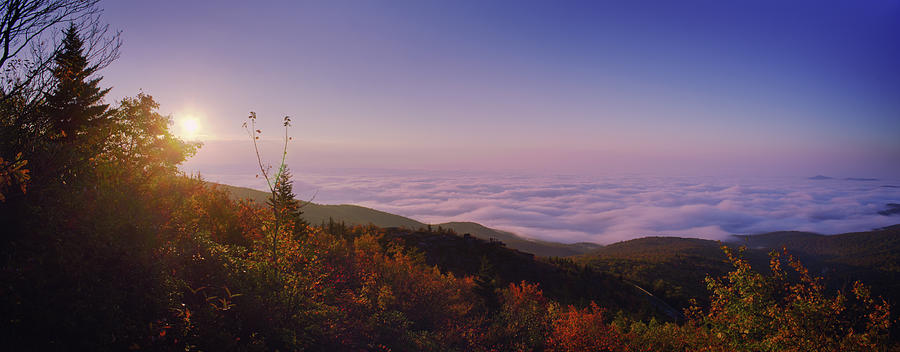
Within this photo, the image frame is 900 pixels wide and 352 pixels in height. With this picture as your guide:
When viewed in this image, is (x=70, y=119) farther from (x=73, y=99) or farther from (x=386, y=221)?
(x=386, y=221)

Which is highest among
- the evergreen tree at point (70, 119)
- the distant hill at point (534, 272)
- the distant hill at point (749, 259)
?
the evergreen tree at point (70, 119)

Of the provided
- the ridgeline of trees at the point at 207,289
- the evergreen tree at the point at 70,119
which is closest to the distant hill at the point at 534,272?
the ridgeline of trees at the point at 207,289

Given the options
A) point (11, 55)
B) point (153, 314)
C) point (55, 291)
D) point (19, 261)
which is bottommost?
point (153, 314)

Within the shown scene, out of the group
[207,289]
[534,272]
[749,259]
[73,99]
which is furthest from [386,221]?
[207,289]

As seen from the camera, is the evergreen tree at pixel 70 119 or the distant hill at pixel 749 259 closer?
the evergreen tree at pixel 70 119

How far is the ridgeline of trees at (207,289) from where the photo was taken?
695cm

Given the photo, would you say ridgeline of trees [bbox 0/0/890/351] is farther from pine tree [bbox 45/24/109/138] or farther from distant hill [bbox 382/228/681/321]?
distant hill [bbox 382/228/681/321]

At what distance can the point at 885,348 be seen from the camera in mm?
9148

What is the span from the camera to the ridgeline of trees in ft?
22.8

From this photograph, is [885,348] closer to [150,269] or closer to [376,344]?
[376,344]

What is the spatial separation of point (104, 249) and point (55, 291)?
1.95 meters

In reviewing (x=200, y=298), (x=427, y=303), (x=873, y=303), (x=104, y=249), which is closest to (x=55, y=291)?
(x=104, y=249)

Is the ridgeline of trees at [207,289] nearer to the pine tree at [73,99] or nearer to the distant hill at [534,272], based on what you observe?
the pine tree at [73,99]

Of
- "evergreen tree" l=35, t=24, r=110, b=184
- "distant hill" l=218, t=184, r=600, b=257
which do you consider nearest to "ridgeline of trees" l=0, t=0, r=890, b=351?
"evergreen tree" l=35, t=24, r=110, b=184
